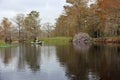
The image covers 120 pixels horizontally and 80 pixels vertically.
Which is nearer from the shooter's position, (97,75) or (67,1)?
(97,75)

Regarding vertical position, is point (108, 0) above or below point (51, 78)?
above

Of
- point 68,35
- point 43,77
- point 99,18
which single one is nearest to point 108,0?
point 99,18

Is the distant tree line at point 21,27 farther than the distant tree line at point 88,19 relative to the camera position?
Yes

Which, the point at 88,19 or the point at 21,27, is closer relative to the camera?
the point at 88,19

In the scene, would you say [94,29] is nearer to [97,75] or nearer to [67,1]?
[67,1]

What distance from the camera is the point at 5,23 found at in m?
118

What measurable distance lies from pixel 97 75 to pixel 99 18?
225 feet

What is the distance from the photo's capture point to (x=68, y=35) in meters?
106

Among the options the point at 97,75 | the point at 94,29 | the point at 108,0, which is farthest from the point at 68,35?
the point at 97,75

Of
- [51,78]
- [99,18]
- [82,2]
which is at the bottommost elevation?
[51,78]

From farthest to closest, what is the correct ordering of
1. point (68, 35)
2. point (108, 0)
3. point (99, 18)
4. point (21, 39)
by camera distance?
point (21, 39) → point (68, 35) → point (99, 18) → point (108, 0)

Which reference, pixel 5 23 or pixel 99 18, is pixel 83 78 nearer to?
pixel 99 18

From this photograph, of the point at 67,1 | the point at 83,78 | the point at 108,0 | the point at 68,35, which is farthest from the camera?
the point at 68,35

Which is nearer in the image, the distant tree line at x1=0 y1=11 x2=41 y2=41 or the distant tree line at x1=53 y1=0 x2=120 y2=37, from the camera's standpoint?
the distant tree line at x1=53 y1=0 x2=120 y2=37
